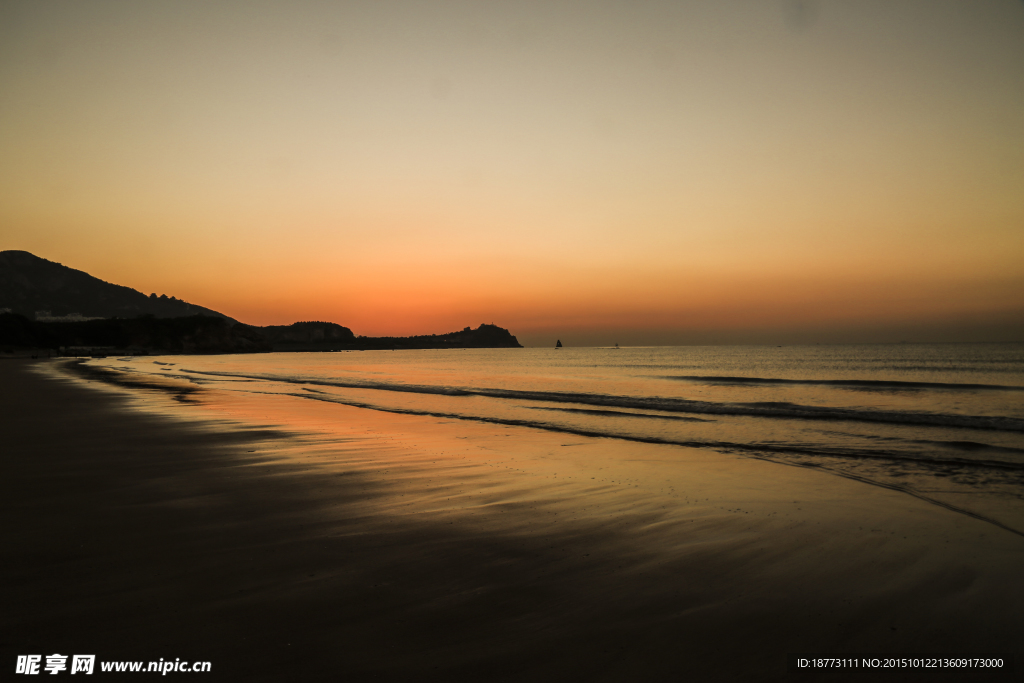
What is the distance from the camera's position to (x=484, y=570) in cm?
502

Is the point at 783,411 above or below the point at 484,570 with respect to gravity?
below

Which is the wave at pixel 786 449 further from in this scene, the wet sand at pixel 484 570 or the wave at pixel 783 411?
the wave at pixel 783 411

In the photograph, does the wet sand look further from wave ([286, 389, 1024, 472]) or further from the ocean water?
wave ([286, 389, 1024, 472])

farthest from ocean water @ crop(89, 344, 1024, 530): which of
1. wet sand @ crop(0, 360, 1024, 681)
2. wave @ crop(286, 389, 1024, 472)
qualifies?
wet sand @ crop(0, 360, 1024, 681)

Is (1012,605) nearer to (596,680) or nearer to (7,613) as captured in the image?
(596,680)

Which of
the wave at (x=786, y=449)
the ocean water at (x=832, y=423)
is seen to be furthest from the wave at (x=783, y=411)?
the wave at (x=786, y=449)

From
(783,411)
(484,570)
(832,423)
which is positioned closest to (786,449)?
(832,423)

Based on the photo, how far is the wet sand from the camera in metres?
3.56

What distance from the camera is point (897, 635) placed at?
4012mm

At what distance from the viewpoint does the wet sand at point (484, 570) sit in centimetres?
356

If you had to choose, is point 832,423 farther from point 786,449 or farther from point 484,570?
point 484,570

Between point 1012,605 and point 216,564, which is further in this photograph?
point 216,564

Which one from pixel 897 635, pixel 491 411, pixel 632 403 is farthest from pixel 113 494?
pixel 632 403

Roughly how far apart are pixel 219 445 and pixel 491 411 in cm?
1193
